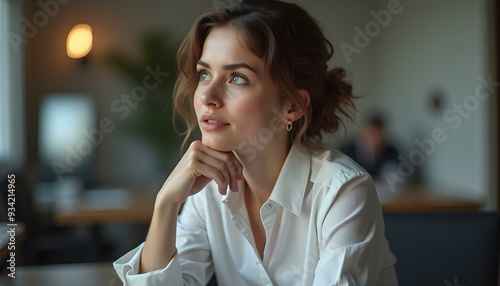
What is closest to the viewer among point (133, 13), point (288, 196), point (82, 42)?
point (288, 196)

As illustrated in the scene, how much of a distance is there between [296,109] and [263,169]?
0.19m

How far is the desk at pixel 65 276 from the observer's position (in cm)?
149

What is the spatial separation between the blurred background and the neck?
10.8 feet

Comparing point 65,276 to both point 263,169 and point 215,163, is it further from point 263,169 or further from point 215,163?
point 263,169

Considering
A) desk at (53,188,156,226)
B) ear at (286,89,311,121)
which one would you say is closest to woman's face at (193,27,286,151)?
ear at (286,89,311,121)

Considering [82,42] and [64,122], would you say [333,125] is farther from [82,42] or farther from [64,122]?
[64,122]

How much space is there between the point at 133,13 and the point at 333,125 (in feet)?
20.6

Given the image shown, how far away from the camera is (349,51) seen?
8.30m

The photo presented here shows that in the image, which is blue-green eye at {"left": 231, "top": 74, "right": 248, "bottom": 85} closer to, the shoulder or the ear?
the ear

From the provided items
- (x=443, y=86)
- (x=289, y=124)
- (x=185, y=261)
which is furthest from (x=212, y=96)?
(x=443, y=86)

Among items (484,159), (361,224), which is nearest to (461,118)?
(484,159)

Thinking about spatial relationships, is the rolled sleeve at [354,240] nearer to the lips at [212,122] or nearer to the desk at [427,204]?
the lips at [212,122]

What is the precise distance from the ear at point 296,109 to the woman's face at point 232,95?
11cm

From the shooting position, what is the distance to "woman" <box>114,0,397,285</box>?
1.47 meters
